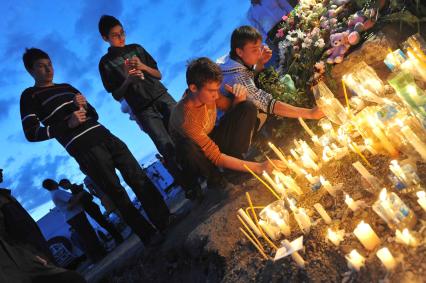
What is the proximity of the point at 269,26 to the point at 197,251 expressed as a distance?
24.8 ft

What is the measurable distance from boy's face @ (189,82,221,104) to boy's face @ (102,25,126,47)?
160cm

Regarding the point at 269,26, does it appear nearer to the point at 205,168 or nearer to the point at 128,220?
the point at 205,168

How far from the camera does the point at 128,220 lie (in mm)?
4508

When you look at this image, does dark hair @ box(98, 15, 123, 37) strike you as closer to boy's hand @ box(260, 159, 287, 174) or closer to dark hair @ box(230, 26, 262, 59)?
dark hair @ box(230, 26, 262, 59)

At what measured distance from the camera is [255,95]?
444cm

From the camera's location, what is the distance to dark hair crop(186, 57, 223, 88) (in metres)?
3.67

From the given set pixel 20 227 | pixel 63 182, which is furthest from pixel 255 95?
pixel 63 182

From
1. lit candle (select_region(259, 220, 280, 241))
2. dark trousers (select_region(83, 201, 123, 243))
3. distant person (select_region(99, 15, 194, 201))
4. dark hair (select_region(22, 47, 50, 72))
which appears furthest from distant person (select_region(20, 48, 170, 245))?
dark trousers (select_region(83, 201, 123, 243))

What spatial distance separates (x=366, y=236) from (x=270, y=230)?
36.7 inches

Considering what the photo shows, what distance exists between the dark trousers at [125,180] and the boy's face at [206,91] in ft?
4.27

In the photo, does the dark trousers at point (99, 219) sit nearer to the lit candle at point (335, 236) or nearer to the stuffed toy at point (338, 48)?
the stuffed toy at point (338, 48)

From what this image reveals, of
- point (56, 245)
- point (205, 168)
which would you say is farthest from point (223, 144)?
point (56, 245)

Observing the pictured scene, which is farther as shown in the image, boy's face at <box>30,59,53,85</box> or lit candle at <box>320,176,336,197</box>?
boy's face at <box>30,59,53,85</box>

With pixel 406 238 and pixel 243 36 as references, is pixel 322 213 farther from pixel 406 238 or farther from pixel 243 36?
pixel 243 36
